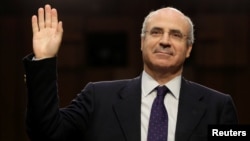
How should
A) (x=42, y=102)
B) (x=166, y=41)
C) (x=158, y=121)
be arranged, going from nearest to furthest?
1. (x=42, y=102)
2. (x=158, y=121)
3. (x=166, y=41)

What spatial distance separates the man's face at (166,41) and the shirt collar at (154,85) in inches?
1.3

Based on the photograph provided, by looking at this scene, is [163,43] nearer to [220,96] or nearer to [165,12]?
[165,12]

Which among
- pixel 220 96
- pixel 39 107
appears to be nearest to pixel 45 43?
pixel 39 107

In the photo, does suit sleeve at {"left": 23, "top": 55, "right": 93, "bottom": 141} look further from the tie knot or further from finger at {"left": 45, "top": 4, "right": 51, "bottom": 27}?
the tie knot

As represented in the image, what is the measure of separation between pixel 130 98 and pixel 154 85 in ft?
0.31

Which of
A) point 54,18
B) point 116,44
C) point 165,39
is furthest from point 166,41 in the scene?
point 116,44

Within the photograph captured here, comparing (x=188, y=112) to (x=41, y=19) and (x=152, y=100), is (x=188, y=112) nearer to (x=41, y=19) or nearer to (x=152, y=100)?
(x=152, y=100)

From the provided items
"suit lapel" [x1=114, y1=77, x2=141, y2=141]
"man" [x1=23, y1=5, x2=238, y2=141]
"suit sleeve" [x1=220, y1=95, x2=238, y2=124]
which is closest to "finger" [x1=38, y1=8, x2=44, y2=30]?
"man" [x1=23, y1=5, x2=238, y2=141]

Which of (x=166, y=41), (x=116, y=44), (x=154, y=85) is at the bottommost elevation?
(x=116, y=44)

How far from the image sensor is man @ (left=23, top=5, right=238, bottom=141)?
1395 millimetres

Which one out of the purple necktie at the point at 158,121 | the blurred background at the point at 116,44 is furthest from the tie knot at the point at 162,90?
the blurred background at the point at 116,44

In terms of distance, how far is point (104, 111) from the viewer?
155 centimetres

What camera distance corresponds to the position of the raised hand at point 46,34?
1399mm

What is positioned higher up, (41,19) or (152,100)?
(41,19)
